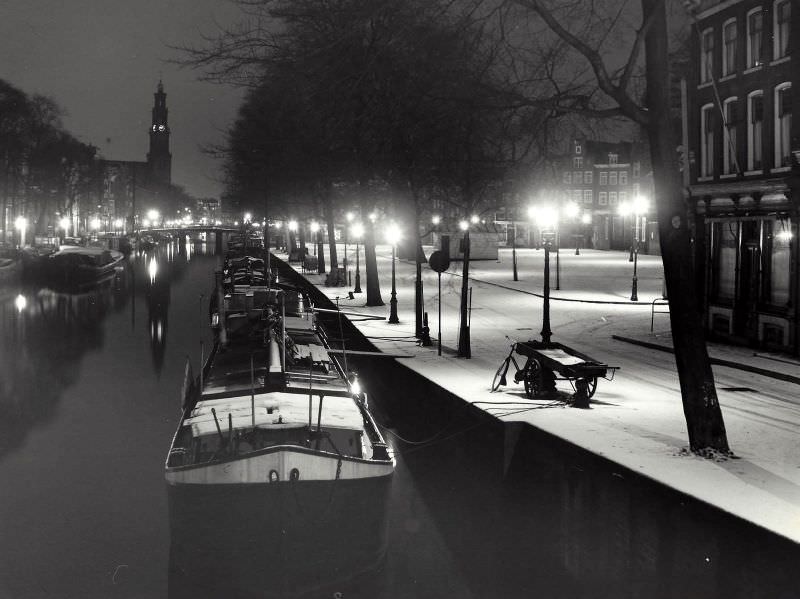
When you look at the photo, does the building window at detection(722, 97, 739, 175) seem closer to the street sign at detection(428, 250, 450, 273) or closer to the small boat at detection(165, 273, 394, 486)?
the street sign at detection(428, 250, 450, 273)

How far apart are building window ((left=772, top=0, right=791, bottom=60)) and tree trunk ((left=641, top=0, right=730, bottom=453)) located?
1129 centimetres

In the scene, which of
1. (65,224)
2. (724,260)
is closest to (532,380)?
(724,260)

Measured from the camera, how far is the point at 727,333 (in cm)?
2530

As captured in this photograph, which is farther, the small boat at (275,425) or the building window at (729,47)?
the building window at (729,47)

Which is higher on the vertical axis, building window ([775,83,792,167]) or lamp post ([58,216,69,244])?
lamp post ([58,216,69,244])

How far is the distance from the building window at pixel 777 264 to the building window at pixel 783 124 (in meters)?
1.62

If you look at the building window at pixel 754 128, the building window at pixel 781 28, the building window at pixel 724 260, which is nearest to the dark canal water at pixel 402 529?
the building window at pixel 724 260

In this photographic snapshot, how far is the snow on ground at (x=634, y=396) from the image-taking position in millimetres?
11656

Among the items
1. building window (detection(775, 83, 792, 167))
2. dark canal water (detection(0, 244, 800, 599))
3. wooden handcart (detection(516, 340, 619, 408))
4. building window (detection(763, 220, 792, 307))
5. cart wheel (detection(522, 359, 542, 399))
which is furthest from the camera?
building window (detection(775, 83, 792, 167))

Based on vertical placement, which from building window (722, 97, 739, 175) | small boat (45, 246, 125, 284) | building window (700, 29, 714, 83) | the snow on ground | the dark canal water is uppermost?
building window (700, 29, 714, 83)

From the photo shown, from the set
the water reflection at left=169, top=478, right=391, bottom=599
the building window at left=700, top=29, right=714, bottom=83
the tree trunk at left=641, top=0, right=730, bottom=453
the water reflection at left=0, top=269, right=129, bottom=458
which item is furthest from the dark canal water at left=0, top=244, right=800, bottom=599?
the building window at left=700, top=29, right=714, bottom=83

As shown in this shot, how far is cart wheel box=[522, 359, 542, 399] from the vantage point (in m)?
17.4

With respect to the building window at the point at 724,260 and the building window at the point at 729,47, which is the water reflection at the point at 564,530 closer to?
the building window at the point at 724,260

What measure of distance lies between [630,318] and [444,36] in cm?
2039
